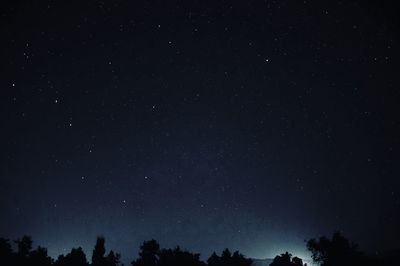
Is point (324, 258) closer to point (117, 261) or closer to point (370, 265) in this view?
point (370, 265)

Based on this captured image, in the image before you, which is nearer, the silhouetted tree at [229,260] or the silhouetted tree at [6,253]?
the silhouetted tree at [6,253]

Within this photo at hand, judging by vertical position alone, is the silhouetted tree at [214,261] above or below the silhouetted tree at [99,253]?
below

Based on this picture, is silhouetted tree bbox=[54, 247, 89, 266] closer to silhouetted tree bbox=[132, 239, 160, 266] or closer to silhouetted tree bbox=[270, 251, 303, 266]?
silhouetted tree bbox=[132, 239, 160, 266]

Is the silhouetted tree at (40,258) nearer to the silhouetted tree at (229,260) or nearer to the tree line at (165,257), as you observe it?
the tree line at (165,257)

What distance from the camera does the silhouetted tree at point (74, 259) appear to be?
3244 cm

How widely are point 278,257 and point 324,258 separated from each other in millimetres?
10746

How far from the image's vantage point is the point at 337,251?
3906cm

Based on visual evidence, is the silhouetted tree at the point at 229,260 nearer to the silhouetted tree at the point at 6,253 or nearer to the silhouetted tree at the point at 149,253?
the silhouetted tree at the point at 149,253

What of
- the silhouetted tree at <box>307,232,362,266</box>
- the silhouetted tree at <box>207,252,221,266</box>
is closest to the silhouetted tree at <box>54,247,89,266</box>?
the silhouetted tree at <box>207,252,221,266</box>

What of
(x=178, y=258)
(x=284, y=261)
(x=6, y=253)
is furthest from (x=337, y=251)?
(x=6, y=253)

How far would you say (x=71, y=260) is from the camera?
32.7m

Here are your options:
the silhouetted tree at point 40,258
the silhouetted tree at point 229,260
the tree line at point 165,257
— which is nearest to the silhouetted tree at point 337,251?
the tree line at point 165,257

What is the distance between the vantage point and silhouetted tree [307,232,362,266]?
35.9 meters

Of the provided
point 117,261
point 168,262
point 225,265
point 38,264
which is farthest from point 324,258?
point 38,264
